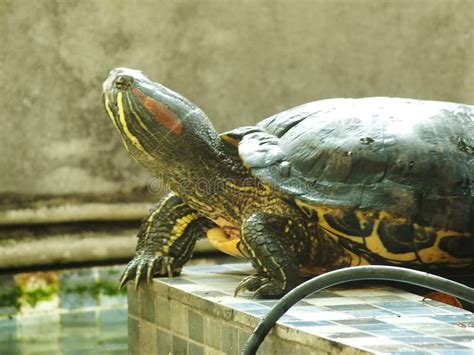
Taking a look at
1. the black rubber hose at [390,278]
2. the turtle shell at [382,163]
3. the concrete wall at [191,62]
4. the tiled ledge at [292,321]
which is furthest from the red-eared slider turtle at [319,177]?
the concrete wall at [191,62]

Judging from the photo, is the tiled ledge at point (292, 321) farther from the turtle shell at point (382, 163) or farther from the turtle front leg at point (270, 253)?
the turtle shell at point (382, 163)

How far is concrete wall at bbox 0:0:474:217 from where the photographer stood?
4.89 meters

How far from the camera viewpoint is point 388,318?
231cm

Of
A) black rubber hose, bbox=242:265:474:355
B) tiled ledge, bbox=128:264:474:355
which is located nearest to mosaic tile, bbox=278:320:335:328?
tiled ledge, bbox=128:264:474:355

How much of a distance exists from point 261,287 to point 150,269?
0.61 meters

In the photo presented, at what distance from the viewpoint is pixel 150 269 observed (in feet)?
10.5

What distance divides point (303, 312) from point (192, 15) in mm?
3021

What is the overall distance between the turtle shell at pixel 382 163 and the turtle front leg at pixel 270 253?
108 mm

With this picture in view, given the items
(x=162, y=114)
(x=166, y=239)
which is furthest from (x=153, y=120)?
(x=166, y=239)

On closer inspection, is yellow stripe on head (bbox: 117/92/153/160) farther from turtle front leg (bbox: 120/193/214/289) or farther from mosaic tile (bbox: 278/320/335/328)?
mosaic tile (bbox: 278/320/335/328)

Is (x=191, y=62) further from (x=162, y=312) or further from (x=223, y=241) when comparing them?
(x=162, y=312)

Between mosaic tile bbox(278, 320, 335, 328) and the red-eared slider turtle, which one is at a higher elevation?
the red-eared slider turtle

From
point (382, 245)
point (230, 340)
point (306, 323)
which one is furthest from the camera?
point (382, 245)

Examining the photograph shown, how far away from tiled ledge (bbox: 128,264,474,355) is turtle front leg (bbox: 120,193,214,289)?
0.06m
